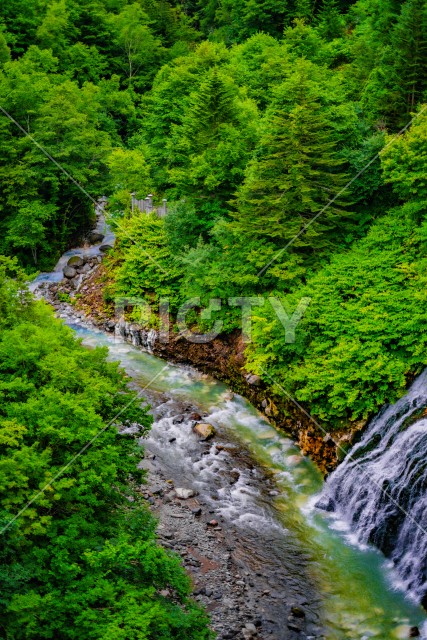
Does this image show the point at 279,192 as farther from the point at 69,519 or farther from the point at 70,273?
the point at 70,273

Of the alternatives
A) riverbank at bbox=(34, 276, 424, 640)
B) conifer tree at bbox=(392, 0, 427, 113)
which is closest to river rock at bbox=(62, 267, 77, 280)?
riverbank at bbox=(34, 276, 424, 640)

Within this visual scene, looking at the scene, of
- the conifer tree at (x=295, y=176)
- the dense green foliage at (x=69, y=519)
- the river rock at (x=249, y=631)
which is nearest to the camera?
the dense green foliage at (x=69, y=519)

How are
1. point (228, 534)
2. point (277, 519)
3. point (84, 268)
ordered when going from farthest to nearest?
1. point (84, 268)
2. point (277, 519)
3. point (228, 534)

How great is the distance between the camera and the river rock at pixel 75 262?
87.4 feet

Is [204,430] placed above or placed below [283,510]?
below

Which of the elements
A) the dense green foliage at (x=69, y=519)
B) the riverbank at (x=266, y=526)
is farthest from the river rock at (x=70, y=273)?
the dense green foliage at (x=69, y=519)

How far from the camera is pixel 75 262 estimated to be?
26.8 m

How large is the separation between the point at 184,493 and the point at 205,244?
9.18 m

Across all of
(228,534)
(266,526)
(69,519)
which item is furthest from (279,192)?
(69,519)

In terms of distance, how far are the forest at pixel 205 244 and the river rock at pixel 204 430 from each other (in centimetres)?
201

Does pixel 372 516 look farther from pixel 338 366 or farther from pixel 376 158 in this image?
pixel 376 158

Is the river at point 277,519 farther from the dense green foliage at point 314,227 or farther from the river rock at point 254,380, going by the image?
the dense green foliage at point 314,227

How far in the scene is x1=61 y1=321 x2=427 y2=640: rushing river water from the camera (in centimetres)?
888

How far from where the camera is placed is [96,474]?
25.7ft
